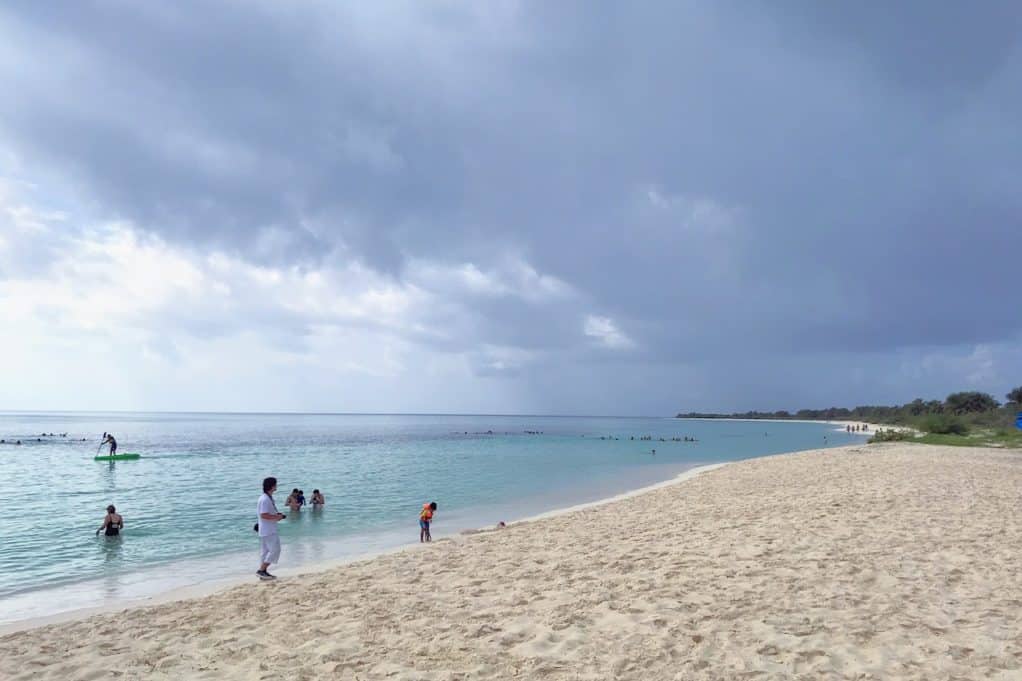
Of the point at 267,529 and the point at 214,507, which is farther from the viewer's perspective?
the point at 214,507

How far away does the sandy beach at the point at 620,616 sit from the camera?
6109 mm

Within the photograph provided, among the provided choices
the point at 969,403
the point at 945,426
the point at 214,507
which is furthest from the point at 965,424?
the point at 214,507

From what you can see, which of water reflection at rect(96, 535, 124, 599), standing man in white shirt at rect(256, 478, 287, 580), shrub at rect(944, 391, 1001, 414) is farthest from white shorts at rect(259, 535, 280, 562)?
shrub at rect(944, 391, 1001, 414)

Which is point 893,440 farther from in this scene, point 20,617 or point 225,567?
point 20,617

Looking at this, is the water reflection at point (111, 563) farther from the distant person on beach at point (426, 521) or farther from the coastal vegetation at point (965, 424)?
the coastal vegetation at point (965, 424)

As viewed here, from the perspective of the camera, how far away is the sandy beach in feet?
20.0

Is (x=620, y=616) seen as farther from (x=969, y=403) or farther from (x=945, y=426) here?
(x=969, y=403)

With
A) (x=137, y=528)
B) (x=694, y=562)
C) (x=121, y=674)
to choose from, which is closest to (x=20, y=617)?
(x=121, y=674)

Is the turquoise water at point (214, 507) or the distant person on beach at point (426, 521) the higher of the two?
the distant person on beach at point (426, 521)

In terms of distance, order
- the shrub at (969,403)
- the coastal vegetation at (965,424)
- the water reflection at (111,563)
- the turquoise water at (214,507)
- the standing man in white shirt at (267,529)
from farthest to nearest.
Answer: the shrub at (969,403)
the coastal vegetation at (965,424)
the turquoise water at (214,507)
the water reflection at (111,563)
the standing man in white shirt at (267,529)

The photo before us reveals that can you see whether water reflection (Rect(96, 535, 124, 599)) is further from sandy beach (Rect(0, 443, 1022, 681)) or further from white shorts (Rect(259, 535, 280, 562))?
sandy beach (Rect(0, 443, 1022, 681))

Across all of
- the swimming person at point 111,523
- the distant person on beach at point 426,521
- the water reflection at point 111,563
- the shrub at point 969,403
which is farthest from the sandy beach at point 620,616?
the shrub at point 969,403

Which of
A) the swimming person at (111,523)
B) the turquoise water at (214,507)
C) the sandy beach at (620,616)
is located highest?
the sandy beach at (620,616)

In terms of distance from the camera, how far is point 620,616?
734cm
